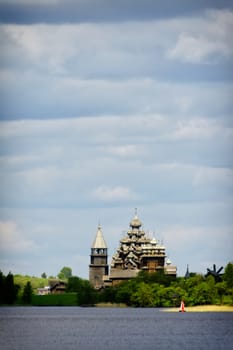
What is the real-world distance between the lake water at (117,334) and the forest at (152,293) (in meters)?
30.4

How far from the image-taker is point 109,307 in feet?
579

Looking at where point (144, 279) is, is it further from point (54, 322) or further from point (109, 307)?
point (54, 322)

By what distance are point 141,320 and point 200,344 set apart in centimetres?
3504

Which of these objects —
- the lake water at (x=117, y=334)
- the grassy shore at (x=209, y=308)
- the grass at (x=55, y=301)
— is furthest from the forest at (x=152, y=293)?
the lake water at (x=117, y=334)

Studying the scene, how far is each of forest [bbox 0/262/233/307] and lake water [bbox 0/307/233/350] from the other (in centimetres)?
3043

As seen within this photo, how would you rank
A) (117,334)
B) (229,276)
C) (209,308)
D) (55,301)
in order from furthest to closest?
1. (55,301)
2. (229,276)
3. (209,308)
4. (117,334)

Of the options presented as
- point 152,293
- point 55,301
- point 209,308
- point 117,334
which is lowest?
point 117,334

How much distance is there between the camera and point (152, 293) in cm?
16038

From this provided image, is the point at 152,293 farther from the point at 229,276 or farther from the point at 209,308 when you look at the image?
the point at 209,308

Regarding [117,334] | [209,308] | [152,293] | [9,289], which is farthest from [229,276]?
[117,334]

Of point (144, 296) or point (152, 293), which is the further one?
point (144, 296)

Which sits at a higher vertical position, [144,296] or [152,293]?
[152,293]

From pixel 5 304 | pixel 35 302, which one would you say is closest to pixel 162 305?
pixel 5 304

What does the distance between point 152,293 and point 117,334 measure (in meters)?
72.2
